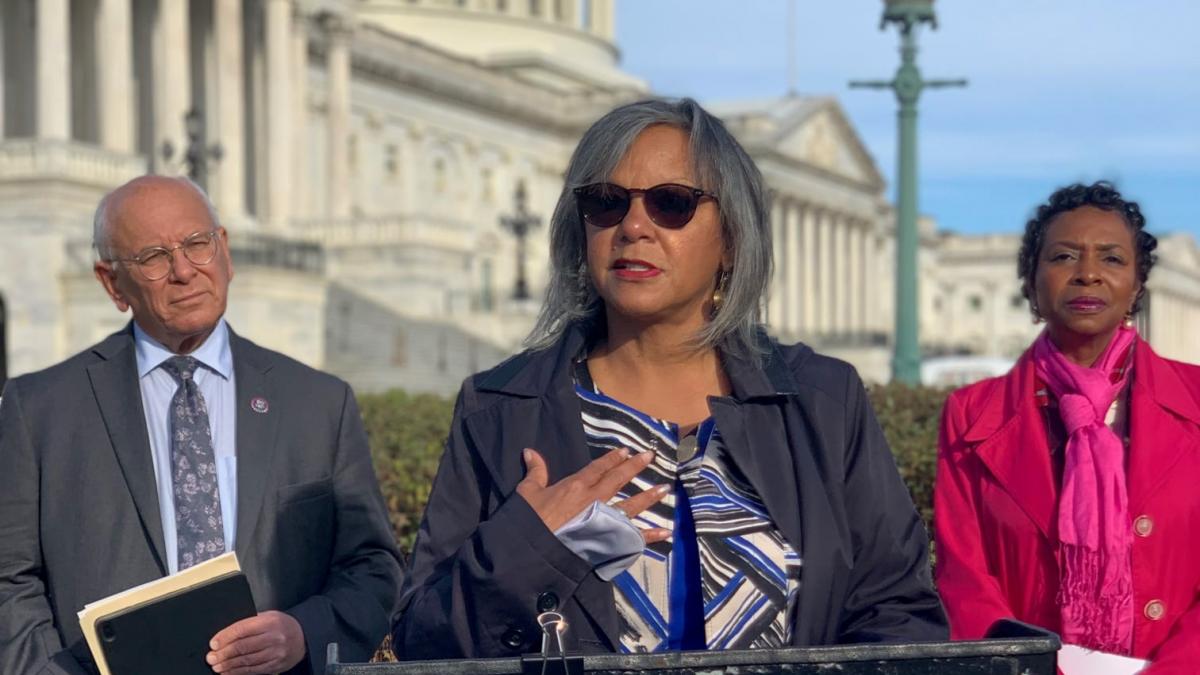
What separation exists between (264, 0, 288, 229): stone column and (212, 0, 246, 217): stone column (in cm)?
138

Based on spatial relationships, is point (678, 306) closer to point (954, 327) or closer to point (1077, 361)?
point (1077, 361)

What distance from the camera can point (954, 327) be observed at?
133 meters

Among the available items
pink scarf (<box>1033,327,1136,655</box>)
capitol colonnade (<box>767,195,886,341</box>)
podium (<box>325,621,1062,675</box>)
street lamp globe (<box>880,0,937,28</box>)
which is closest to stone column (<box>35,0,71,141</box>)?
street lamp globe (<box>880,0,937,28</box>)

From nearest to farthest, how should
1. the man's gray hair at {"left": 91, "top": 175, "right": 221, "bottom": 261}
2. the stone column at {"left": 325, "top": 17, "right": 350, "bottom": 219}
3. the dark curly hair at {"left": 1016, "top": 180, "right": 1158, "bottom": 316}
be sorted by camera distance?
the man's gray hair at {"left": 91, "top": 175, "right": 221, "bottom": 261} < the dark curly hair at {"left": 1016, "top": 180, "right": 1158, "bottom": 316} < the stone column at {"left": 325, "top": 17, "right": 350, "bottom": 219}

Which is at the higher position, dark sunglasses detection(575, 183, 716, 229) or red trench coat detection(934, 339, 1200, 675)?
dark sunglasses detection(575, 183, 716, 229)

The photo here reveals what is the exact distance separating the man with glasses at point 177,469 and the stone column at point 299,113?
48028 millimetres

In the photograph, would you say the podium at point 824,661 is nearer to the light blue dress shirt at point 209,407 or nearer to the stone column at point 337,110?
the light blue dress shirt at point 209,407

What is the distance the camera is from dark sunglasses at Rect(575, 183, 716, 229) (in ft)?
12.5

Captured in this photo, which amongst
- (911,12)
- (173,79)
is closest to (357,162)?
(173,79)

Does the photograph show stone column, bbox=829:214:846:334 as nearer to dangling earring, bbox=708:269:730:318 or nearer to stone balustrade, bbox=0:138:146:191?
stone balustrade, bbox=0:138:146:191

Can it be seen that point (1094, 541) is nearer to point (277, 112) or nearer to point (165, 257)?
point (165, 257)

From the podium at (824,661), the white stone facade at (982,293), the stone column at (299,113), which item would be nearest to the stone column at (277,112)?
the stone column at (299,113)

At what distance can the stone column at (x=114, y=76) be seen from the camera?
138 ft

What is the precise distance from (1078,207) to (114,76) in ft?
130
